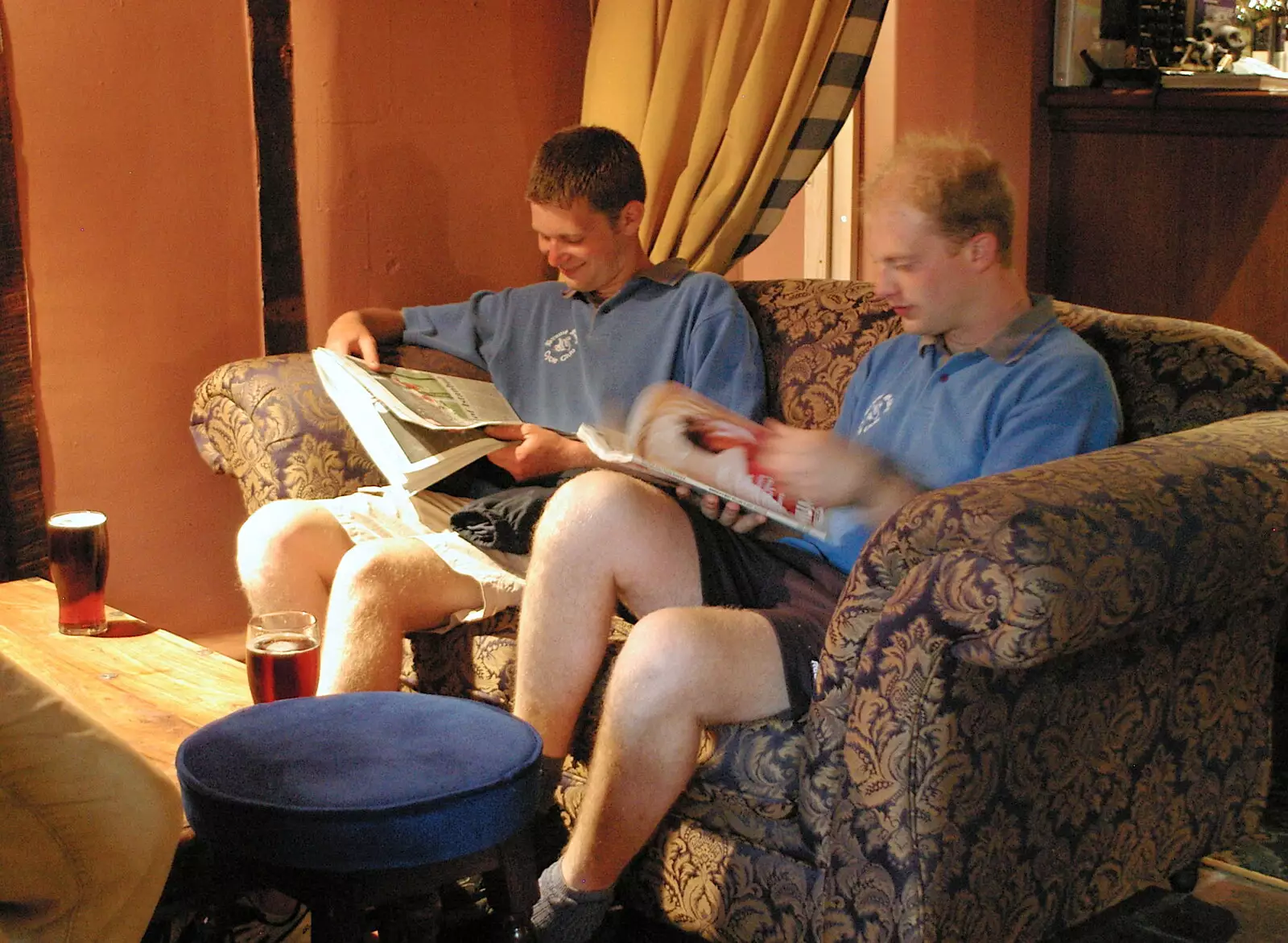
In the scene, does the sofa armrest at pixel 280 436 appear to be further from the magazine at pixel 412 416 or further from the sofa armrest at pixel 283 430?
the magazine at pixel 412 416

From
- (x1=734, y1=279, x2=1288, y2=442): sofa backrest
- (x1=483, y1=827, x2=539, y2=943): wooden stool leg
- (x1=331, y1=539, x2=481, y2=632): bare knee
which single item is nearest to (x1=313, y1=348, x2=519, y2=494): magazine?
(x1=331, y1=539, x2=481, y2=632): bare knee

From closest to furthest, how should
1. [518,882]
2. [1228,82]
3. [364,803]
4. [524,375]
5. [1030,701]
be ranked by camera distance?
[364,803]
[518,882]
[1030,701]
[524,375]
[1228,82]

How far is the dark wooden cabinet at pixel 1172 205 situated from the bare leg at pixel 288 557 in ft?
7.40

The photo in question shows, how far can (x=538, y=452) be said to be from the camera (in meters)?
2.26

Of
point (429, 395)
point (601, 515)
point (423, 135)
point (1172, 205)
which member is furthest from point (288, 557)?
point (1172, 205)

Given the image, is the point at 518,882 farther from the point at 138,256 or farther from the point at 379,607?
the point at 138,256

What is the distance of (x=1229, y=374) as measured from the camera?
6.66 feet

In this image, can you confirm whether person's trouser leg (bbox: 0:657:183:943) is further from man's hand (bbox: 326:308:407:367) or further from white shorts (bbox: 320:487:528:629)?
man's hand (bbox: 326:308:407:367)

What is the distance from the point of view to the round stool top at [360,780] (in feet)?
4.23

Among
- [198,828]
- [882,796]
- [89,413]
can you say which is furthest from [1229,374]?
[89,413]

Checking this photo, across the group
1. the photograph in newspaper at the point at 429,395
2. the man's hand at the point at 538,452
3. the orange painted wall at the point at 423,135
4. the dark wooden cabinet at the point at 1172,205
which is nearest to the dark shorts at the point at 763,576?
the man's hand at the point at 538,452

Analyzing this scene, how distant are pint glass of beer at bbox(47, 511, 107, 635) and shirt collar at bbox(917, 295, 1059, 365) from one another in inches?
52.5

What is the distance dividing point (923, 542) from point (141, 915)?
89 cm

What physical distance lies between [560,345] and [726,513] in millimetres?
Result: 677
